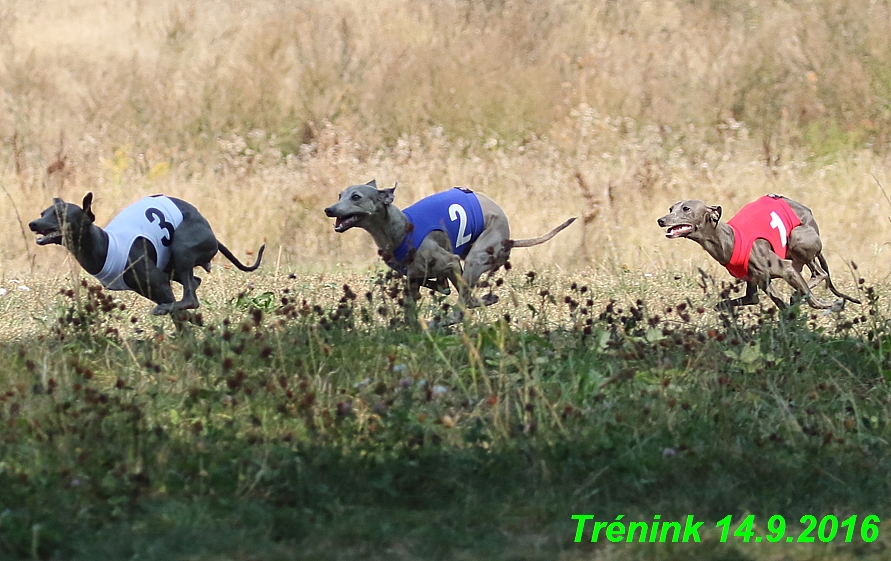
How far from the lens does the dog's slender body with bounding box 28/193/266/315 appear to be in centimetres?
664

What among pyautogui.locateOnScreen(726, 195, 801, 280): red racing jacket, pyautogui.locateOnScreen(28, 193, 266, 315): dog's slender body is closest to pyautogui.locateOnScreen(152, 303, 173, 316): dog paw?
pyautogui.locateOnScreen(28, 193, 266, 315): dog's slender body

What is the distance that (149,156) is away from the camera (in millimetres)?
Answer: 13648

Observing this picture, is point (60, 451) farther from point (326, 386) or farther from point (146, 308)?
point (146, 308)

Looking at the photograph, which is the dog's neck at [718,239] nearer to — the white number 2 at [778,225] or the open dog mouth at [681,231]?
the open dog mouth at [681,231]

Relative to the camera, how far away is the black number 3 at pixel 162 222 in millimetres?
7047

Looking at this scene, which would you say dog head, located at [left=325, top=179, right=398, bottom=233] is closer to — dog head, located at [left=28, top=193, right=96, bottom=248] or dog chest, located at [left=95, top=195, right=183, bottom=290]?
dog chest, located at [left=95, top=195, right=183, bottom=290]

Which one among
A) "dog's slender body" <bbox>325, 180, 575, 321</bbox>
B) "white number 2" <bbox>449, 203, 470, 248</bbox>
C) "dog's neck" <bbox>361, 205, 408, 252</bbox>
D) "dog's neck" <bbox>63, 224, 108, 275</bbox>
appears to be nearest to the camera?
"dog's neck" <bbox>63, 224, 108, 275</bbox>

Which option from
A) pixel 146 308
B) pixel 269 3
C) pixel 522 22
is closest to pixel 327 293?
pixel 146 308

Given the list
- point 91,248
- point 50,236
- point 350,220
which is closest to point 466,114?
point 350,220

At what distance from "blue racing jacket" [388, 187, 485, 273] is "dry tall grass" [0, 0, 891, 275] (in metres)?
3.27

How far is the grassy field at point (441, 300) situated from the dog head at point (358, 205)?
23.5 inches

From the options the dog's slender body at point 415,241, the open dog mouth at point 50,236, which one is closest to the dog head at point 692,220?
the dog's slender body at point 415,241

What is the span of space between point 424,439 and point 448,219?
3.17m

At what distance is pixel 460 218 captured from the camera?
24.7 ft
